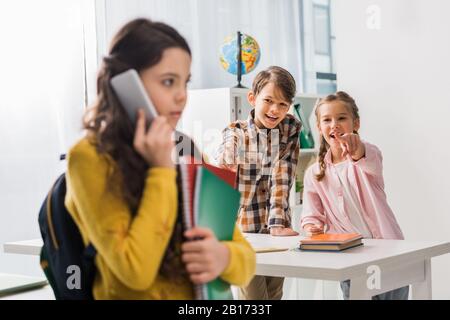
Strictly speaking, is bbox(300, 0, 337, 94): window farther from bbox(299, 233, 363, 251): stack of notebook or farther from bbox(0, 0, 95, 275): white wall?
bbox(299, 233, 363, 251): stack of notebook

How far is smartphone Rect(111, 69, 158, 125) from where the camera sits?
3.74 ft

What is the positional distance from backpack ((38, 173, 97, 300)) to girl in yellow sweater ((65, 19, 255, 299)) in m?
0.02

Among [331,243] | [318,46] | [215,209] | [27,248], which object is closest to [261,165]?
[331,243]

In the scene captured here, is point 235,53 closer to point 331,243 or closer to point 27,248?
point 27,248

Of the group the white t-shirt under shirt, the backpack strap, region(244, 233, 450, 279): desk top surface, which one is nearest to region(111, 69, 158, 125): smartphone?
the backpack strap

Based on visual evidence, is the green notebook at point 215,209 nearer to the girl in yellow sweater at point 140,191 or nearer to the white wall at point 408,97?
the girl in yellow sweater at point 140,191

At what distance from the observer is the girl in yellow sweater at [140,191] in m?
1.12

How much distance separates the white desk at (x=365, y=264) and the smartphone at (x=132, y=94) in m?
0.93

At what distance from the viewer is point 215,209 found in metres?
1.21

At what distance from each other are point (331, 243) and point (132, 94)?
1252 mm

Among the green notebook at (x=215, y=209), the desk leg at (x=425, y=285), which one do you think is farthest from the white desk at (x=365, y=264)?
the green notebook at (x=215, y=209)
